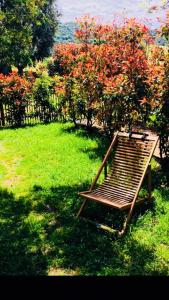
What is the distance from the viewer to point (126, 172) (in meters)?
6.55

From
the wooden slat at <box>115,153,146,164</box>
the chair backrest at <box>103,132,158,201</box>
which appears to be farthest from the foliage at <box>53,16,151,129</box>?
the wooden slat at <box>115,153,146,164</box>

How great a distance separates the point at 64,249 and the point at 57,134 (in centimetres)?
741

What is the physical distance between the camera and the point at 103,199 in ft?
19.4

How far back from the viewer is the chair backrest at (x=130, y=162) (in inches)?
248

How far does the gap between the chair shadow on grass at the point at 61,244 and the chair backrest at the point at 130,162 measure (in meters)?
0.46

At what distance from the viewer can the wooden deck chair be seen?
19.8ft

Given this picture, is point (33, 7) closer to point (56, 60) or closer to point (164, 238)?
point (164, 238)

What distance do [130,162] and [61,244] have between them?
2.05 m

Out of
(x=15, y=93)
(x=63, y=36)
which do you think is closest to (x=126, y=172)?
(x=15, y=93)

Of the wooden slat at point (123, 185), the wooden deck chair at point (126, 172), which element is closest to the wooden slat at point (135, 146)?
the wooden deck chair at point (126, 172)

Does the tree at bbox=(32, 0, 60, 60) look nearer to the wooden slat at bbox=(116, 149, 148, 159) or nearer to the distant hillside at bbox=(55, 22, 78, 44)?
the distant hillside at bbox=(55, 22, 78, 44)

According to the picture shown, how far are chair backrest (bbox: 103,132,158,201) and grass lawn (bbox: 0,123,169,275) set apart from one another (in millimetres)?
442

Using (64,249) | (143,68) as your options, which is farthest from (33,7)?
(64,249)

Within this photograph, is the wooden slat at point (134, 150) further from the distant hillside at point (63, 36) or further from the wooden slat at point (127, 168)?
the distant hillside at point (63, 36)
